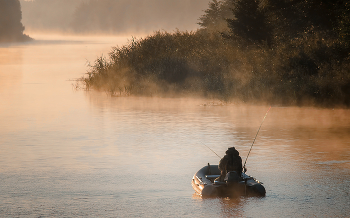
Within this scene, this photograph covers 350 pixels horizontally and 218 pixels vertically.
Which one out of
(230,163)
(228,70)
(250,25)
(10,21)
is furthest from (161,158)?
(10,21)

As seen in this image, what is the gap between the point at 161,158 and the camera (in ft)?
53.7

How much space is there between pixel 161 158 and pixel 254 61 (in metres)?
22.3

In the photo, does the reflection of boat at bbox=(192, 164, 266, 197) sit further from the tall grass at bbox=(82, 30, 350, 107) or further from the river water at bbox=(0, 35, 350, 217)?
the tall grass at bbox=(82, 30, 350, 107)

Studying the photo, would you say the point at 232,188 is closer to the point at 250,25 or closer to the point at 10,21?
the point at 250,25

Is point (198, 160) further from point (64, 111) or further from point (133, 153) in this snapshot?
point (64, 111)

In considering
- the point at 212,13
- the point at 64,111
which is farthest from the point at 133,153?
the point at 212,13

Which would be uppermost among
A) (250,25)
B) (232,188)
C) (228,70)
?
(250,25)

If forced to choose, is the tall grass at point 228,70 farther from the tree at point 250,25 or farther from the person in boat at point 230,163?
the person in boat at point 230,163

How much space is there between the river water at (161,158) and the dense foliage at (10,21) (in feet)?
246

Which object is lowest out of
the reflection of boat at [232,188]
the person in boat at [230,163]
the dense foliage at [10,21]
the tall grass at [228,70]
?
the reflection of boat at [232,188]

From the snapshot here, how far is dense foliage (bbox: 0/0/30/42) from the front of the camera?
10204 centimetres

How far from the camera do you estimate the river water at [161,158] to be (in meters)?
11.3

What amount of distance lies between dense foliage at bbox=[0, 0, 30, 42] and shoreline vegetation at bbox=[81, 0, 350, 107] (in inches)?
2537


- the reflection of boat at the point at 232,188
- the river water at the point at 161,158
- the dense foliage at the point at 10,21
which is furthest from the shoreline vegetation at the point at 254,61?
the dense foliage at the point at 10,21
